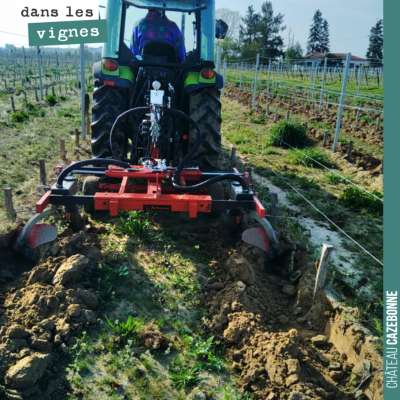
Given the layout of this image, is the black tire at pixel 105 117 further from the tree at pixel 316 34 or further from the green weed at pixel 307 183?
the tree at pixel 316 34

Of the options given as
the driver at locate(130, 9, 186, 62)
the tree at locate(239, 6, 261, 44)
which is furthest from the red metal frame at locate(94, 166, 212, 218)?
the tree at locate(239, 6, 261, 44)

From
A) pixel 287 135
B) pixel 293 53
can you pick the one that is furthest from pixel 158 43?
pixel 293 53

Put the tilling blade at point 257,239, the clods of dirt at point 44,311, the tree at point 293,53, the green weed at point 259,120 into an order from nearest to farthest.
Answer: the clods of dirt at point 44,311, the tilling blade at point 257,239, the green weed at point 259,120, the tree at point 293,53

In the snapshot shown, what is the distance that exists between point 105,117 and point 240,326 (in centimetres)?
314

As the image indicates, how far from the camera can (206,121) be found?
5.09 m

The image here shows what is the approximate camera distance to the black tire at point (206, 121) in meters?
5.09

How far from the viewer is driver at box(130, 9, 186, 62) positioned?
5.10m

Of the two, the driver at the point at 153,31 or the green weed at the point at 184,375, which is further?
the driver at the point at 153,31

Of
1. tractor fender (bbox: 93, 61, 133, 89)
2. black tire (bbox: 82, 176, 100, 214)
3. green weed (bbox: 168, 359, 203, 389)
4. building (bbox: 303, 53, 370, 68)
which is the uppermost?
building (bbox: 303, 53, 370, 68)

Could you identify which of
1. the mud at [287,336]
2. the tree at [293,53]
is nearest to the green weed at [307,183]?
the mud at [287,336]

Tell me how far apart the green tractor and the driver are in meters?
0.12

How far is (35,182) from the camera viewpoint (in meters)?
6.08

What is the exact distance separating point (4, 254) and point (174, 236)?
1.82 meters

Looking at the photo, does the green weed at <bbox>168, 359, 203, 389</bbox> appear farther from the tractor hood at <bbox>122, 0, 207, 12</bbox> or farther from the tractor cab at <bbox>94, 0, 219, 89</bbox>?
the tractor hood at <bbox>122, 0, 207, 12</bbox>
